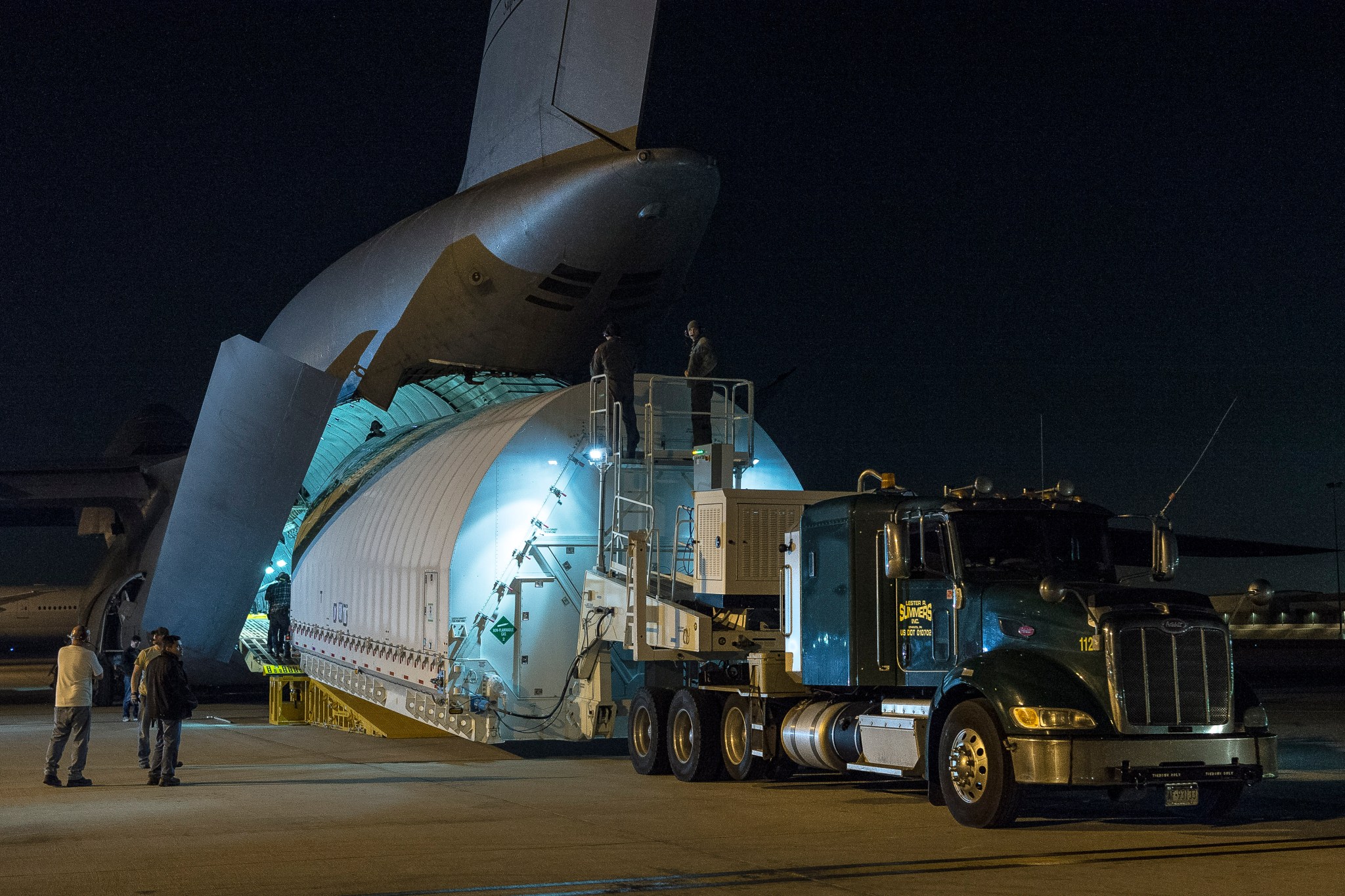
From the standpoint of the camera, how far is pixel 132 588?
26.9 m

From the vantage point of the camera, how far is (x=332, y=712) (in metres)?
21.5

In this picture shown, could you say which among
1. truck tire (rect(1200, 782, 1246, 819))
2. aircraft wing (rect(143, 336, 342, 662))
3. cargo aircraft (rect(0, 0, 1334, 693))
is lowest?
truck tire (rect(1200, 782, 1246, 819))

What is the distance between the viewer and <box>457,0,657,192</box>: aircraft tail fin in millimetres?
19125

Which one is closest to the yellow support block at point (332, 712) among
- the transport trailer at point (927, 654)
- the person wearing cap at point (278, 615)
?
the person wearing cap at point (278, 615)

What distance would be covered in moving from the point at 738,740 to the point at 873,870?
511 cm

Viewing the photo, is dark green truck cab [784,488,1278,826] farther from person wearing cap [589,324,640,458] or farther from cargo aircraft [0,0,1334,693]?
cargo aircraft [0,0,1334,693]

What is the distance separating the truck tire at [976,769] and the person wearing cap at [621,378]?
5.74 metres

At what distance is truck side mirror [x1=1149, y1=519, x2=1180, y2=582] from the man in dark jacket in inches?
349

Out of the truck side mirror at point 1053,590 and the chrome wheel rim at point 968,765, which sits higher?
the truck side mirror at point 1053,590

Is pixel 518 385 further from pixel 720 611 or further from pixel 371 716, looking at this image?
pixel 720 611

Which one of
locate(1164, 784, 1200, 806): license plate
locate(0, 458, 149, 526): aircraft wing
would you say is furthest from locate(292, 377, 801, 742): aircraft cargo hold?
locate(0, 458, 149, 526): aircraft wing

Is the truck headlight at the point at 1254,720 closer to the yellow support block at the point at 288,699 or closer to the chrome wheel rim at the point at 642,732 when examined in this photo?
the chrome wheel rim at the point at 642,732

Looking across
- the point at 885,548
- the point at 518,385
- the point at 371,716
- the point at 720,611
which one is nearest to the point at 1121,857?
the point at 885,548

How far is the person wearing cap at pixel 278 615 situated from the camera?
24.5m
